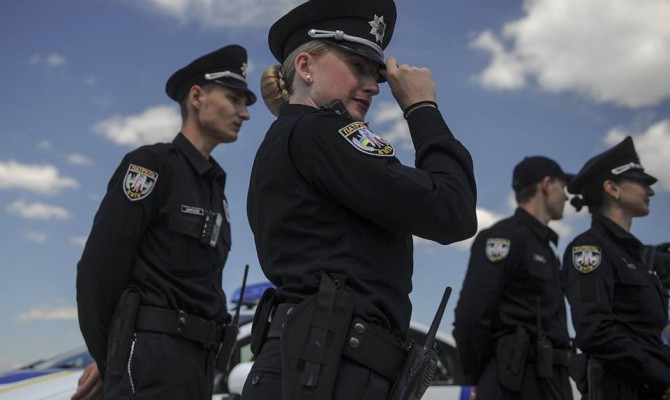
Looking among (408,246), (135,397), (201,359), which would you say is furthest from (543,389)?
(408,246)

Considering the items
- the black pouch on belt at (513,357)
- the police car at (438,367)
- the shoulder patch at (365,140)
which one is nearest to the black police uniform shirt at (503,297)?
the black pouch on belt at (513,357)

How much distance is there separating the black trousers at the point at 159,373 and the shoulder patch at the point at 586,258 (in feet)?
7.98

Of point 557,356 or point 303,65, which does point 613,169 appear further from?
point 303,65

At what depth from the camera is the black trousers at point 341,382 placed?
1974 mm

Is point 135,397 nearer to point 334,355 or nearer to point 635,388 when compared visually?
point 334,355

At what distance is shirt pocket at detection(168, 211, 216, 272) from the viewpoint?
3645mm

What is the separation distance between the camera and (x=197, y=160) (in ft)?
13.3

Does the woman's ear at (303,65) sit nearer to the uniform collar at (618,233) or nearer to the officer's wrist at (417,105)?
the officer's wrist at (417,105)

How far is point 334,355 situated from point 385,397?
195mm

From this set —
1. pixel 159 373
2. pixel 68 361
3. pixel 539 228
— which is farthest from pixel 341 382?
pixel 68 361

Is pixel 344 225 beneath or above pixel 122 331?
above

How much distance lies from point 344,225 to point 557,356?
3.62m

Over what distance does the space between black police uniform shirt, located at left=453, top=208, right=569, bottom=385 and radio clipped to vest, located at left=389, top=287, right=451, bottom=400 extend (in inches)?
128

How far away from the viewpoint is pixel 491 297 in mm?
5250
